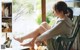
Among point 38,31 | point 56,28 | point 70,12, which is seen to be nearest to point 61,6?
point 70,12

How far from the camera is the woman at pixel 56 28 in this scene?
5.39ft

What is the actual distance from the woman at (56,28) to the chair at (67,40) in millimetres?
47

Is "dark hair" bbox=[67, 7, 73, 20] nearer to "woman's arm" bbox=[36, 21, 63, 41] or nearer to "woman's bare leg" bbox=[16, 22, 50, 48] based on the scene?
"woman's arm" bbox=[36, 21, 63, 41]

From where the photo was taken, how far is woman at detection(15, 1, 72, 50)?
5.39ft

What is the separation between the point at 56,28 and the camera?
5.39ft

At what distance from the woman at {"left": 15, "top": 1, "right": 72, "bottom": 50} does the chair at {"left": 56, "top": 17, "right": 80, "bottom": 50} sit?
0.16ft

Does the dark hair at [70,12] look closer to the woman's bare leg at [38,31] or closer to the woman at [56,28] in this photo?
the woman at [56,28]

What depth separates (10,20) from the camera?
5.55 ft

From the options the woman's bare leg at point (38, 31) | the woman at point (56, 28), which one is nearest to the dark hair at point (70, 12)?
the woman at point (56, 28)

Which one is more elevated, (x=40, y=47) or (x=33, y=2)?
(x=33, y=2)

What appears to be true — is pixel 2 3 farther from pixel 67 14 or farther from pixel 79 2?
pixel 79 2

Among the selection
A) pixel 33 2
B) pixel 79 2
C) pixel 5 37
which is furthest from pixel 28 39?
pixel 79 2

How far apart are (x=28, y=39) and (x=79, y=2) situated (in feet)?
1.91

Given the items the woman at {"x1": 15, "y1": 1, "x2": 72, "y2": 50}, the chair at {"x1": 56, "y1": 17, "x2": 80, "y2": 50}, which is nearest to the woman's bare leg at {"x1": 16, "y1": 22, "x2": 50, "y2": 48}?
the woman at {"x1": 15, "y1": 1, "x2": 72, "y2": 50}
